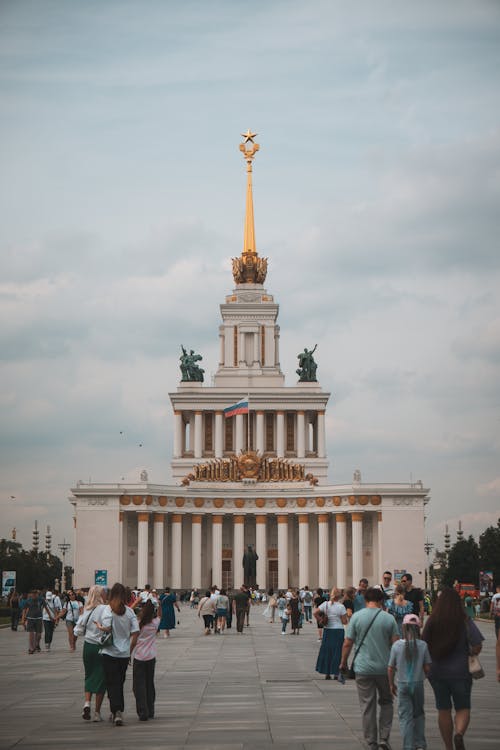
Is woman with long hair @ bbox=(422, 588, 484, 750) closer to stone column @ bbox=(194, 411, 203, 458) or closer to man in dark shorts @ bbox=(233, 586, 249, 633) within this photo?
man in dark shorts @ bbox=(233, 586, 249, 633)

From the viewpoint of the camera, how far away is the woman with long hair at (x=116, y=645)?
18.5 metres

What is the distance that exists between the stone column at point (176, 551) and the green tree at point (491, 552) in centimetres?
2491

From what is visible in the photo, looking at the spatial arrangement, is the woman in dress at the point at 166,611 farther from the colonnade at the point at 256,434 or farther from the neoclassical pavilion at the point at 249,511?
the colonnade at the point at 256,434

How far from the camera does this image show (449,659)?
48.4 ft

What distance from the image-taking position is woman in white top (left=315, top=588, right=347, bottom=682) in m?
25.8

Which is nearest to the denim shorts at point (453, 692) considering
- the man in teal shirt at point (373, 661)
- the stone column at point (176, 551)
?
the man in teal shirt at point (373, 661)

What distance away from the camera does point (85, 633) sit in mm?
19094

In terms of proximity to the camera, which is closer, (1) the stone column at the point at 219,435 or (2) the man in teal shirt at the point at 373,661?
(2) the man in teal shirt at the point at 373,661

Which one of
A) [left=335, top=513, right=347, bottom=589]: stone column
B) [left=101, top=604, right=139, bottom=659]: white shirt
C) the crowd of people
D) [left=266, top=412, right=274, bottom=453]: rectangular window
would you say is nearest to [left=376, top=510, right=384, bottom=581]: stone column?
[left=335, top=513, right=347, bottom=589]: stone column

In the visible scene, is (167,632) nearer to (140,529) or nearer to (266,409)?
(140,529)

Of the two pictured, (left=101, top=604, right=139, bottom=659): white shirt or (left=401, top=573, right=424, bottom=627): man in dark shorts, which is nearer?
(left=101, top=604, right=139, bottom=659): white shirt

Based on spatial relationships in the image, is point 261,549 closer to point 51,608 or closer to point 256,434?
point 256,434

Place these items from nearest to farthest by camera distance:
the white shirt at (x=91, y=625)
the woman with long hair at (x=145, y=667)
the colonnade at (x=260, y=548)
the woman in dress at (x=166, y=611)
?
the white shirt at (x=91, y=625), the woman with long hair at (x=145, y=667), the woman in dress at (x=166, y=611), the colonnade at (x=260, y=548)

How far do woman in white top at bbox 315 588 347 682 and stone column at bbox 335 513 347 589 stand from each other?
Answer: 240 feet
